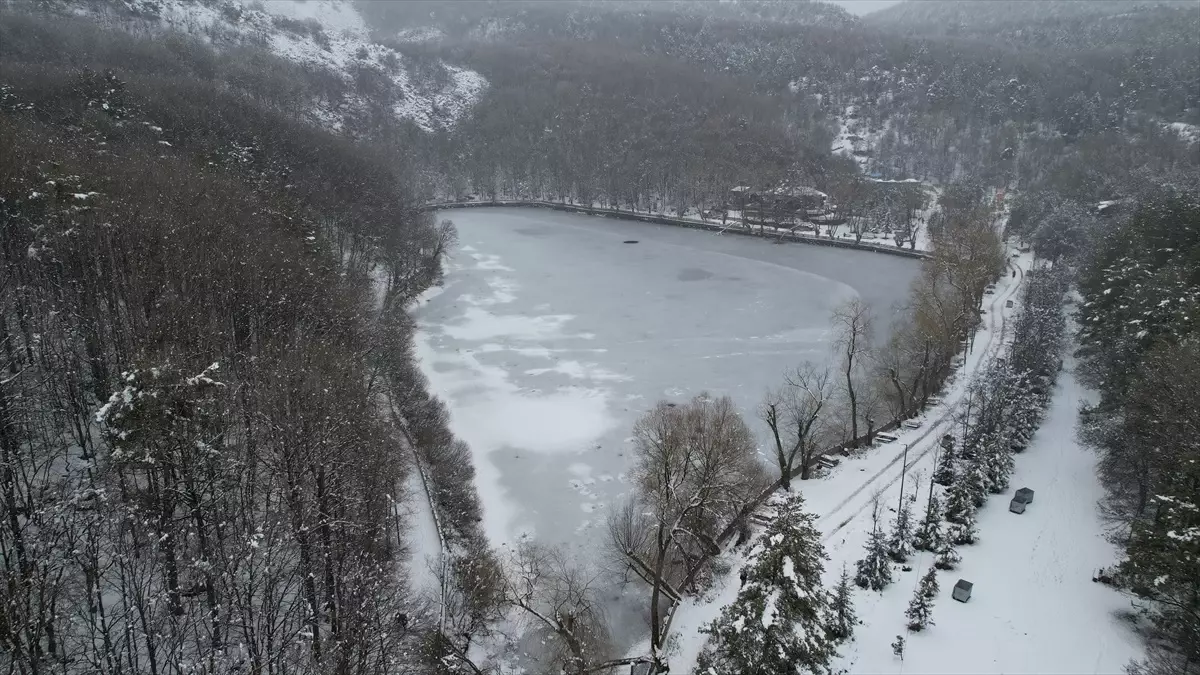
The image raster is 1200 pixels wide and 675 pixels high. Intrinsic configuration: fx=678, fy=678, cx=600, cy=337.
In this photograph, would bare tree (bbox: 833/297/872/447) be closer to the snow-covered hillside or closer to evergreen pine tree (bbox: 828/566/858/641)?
evergreen pine tree (bbox: 828/566/858/641)

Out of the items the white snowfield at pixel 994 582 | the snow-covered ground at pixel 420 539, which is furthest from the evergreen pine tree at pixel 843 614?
the snow-covered ground at pixel 420 539

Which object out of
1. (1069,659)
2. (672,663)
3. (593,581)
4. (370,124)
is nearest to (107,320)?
(593,581)

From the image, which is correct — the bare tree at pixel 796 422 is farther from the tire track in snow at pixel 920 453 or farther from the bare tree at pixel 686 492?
the bare tree at pixel 686 492

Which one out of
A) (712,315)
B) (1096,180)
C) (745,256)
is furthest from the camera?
(1096,180)

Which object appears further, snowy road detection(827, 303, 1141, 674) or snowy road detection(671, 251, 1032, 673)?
snowy road detection(671, 251, 1032, 673)

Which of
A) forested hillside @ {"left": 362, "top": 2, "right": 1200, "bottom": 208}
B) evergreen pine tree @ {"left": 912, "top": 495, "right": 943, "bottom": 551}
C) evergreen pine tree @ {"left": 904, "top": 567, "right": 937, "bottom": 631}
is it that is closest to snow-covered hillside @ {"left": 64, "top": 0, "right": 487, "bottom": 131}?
forested hillside @ {"left": 362, "top": 2, "right": 1200, "bottom": 208}

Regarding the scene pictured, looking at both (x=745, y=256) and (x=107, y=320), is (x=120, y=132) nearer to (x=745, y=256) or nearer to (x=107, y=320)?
(x=107, y=320)
